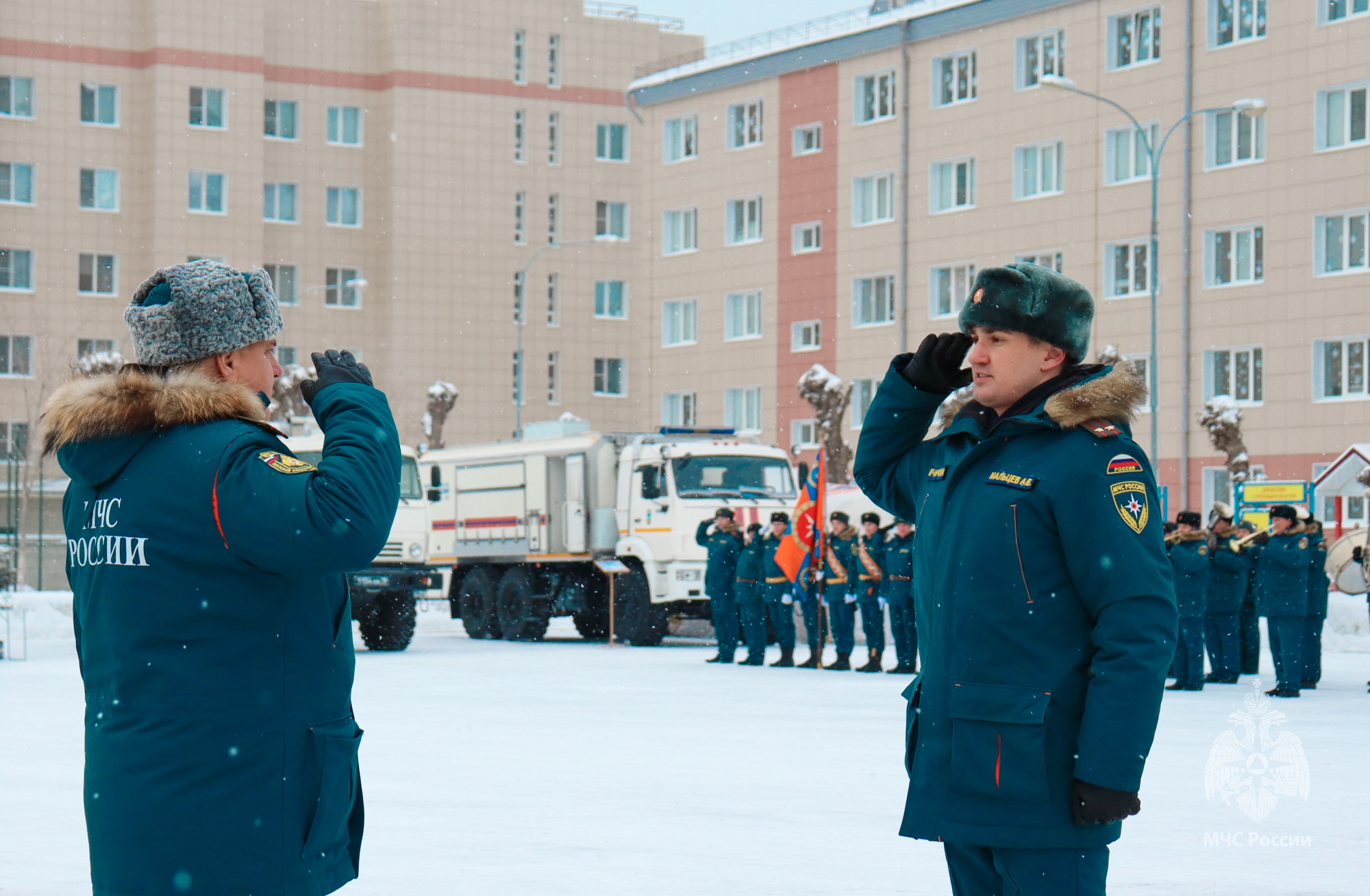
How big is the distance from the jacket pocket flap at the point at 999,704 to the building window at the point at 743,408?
49.4 m

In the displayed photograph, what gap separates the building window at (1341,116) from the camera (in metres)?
39.5

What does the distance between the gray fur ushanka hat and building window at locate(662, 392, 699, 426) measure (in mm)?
51535

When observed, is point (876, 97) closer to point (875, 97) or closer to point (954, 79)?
point (875, 97)

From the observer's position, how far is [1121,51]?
144 ft

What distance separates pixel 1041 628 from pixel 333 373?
1.51 m

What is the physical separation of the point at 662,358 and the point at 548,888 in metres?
49.1

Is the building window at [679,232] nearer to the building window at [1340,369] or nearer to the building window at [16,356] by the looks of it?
the building window at [1340,369]

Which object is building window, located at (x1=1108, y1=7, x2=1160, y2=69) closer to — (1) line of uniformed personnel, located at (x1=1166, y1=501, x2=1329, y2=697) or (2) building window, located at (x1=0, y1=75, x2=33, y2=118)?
(1) line of uniformed personnel, located at (x1=1166, y1=501, x2=1329, y2=697)

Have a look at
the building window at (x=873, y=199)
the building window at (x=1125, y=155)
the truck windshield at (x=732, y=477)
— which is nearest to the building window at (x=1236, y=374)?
the building window at (x=1125, y=155)

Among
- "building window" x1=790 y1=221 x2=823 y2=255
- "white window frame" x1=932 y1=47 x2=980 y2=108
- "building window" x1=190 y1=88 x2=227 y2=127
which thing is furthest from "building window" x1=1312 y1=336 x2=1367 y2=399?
"building window" x1=190 y1=88 x2=227 y2=127

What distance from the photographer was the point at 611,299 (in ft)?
233

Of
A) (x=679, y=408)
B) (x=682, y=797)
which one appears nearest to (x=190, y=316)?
(x=682, y=797)

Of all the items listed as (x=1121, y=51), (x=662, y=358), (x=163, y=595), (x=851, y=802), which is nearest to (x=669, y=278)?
(x=662, y=358)

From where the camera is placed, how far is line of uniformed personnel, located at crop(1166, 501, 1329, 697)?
1773cm
